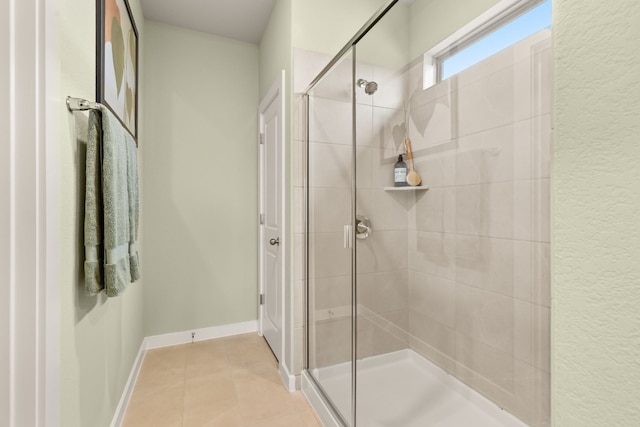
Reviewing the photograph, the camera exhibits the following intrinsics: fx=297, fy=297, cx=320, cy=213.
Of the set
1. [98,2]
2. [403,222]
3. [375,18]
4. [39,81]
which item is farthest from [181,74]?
[403,222]

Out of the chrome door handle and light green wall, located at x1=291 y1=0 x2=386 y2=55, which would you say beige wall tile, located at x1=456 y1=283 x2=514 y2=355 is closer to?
the chrome door handle

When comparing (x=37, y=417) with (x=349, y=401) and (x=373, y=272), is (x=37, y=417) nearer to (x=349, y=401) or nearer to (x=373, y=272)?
(x=349, y=401)

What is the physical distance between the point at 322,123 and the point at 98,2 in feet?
3.73

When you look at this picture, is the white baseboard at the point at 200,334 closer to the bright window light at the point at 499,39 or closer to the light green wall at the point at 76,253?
the light green wall at the point at 76,253

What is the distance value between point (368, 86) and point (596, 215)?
4.76 feet

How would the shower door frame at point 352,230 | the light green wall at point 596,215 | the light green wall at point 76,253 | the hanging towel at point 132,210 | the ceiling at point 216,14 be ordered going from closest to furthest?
the light green wall at point 596,215
the light green wall at point 76,253
the hanging towel at point 132,210
the shower door frame at point 352,230
the ceiling at point 216,14

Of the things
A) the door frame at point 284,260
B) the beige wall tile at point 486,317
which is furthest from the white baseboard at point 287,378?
the beige wall tile at point 486,317

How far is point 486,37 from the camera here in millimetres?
1483

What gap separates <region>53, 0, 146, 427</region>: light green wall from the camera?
867mm

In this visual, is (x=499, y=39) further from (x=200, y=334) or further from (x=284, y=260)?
(x=200, y=334)

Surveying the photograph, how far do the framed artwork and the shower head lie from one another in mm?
1185

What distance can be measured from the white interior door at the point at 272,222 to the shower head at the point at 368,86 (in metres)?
0.60

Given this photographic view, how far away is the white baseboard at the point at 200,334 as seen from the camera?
2406 mm

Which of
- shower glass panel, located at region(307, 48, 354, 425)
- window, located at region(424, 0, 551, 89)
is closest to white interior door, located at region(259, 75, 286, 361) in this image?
shower glass panel, located at region(307, 48, 354, 425)
